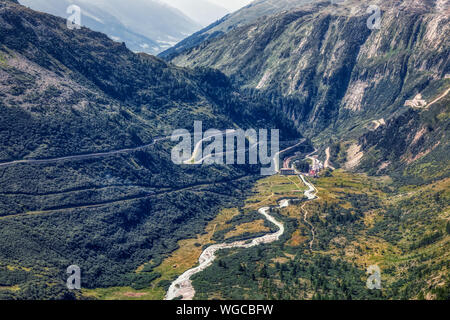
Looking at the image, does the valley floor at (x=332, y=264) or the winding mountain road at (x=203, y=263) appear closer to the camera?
the valley floor at (x=332, y=264)

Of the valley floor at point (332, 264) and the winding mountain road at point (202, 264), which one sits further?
the winding mountain road at point (202, 264)

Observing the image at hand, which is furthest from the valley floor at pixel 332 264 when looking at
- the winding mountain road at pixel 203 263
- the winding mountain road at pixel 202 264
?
the winding mountain road at pixel 202 264

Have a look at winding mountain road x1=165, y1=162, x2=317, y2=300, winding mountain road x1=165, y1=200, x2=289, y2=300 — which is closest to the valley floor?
winding mountain road x1=165, y1=162, x2=317, y2=300

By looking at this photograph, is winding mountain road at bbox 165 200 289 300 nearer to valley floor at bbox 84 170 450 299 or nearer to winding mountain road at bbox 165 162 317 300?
winding mountain road at bbox 165 162 317 300

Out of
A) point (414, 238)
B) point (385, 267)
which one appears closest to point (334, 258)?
point (385, 267)

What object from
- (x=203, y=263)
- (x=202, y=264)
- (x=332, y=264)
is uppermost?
(x=203, y=263)

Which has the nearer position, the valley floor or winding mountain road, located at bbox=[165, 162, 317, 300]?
the valley floor

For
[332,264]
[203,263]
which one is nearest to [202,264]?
[203,263]

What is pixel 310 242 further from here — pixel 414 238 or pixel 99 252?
pixel 99 252

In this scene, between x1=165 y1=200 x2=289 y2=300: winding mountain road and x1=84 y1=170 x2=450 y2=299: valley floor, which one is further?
x1=165 y1=200 x2=289 y2=300: winding mountain road

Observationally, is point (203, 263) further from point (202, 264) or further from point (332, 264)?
point (332, 264)

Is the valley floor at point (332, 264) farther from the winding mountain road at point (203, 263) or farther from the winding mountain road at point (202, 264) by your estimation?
the winding mountain road at point (202, 264)
